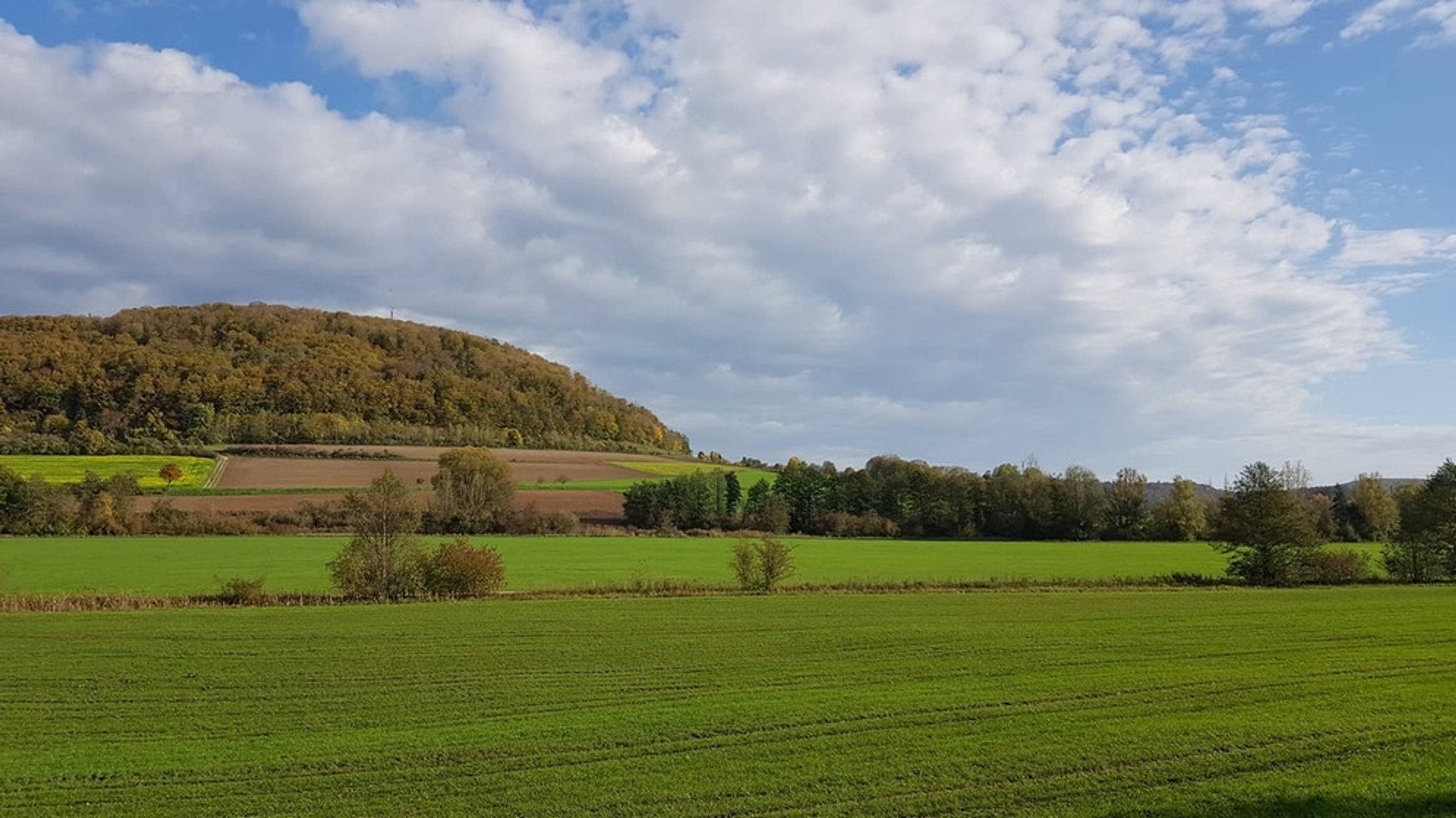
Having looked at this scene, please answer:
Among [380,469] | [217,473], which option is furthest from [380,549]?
[217,473]

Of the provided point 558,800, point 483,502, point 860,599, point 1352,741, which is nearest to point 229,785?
point 558,800

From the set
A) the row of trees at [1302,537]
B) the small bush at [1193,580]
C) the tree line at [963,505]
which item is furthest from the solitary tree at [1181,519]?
the small bush at [1193,580]

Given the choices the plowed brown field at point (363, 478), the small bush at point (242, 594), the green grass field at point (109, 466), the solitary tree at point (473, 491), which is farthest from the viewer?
the green grass field at point (109, 466)

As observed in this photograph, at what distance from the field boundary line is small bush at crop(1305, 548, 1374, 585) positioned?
8903cm

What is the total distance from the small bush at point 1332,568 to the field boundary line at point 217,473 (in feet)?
292

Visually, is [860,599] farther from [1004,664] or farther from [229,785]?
[229,785]

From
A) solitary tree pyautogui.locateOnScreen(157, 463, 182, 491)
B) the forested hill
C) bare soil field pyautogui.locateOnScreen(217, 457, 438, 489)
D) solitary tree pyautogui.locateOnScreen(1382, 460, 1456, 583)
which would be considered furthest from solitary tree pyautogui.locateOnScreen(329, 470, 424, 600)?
the forested hill

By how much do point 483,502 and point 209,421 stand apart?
4237cm

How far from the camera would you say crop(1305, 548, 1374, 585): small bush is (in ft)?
189

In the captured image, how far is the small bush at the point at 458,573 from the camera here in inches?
1752

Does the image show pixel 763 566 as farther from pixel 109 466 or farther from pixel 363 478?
pixel 109 466

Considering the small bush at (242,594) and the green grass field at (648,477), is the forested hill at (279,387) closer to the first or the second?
the green grass field at (648,477)

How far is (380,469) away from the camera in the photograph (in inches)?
3659

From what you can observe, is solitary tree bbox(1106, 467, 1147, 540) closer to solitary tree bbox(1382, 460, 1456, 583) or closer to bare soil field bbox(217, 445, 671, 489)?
solitary tree bbox(1382, 460, 1456, 583)
